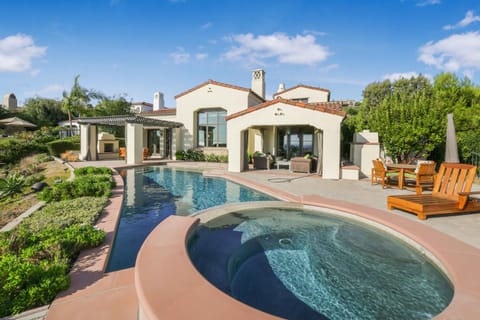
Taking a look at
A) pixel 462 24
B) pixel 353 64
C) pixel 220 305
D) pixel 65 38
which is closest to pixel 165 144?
pixel 65 38

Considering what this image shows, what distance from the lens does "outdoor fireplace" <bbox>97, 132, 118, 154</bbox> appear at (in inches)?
956

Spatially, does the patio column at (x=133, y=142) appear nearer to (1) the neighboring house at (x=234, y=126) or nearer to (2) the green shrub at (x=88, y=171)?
(1) the neighboring house at (x=234, y=126)

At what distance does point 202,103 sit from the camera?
2242 cm

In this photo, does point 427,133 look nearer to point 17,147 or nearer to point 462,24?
point 462,24

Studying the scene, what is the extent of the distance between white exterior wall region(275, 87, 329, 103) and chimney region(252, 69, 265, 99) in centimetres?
343

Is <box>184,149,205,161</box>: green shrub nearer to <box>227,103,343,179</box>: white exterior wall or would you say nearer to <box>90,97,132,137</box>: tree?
<box>227,103,343,179</box>: white exterior wall

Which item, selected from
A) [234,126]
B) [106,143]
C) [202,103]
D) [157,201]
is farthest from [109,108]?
[157,201]

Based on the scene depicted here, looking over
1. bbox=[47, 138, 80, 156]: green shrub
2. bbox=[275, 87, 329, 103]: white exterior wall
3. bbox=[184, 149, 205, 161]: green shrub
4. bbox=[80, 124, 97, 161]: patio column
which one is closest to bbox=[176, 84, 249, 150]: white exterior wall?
bbox=[184, 149, 205, 161]: green shrub

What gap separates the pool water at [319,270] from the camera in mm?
3379

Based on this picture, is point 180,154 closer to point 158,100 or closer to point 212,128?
point 212,128

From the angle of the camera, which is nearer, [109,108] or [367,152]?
[367,152]

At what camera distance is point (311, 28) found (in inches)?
654

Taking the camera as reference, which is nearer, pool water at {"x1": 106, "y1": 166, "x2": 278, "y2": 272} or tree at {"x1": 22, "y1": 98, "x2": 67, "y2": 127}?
pool water at {"x1": 106, "y1": 166, "x2": 278, "y2": 272}

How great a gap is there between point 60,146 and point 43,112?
87.9 ft
